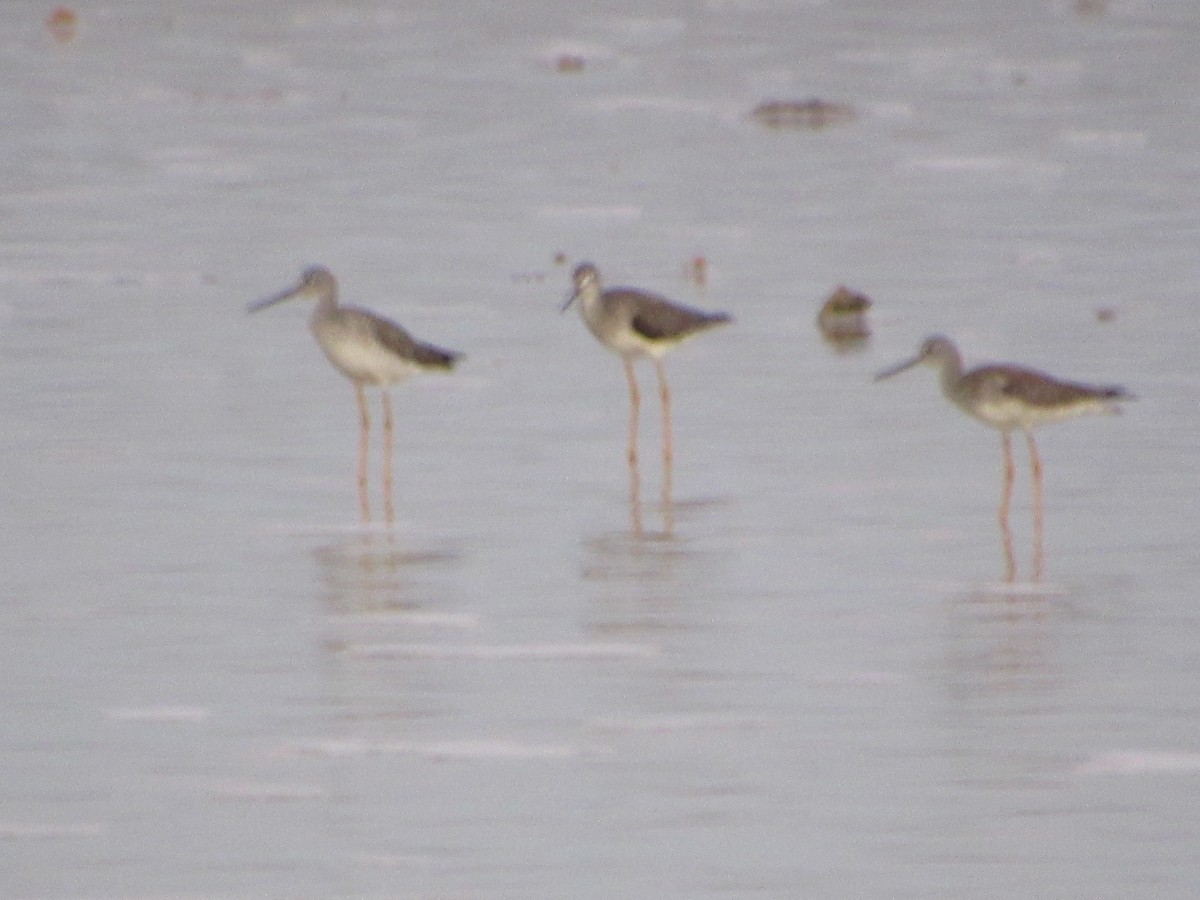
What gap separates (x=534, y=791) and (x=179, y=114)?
20465 millimetres

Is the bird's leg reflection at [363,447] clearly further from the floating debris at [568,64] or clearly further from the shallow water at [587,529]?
the floating debris at [568,64]

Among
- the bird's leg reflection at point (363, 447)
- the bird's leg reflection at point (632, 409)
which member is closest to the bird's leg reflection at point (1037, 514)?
the bird's leg reflection at point (632, 409)

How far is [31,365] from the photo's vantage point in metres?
16.8

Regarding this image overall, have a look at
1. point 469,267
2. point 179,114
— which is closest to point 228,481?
point 469,267

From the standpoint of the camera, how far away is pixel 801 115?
28.4 m

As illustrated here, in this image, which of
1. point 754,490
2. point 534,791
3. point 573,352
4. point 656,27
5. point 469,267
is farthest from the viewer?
point 656,27

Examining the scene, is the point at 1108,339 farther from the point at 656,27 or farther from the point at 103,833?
the point at 656,27

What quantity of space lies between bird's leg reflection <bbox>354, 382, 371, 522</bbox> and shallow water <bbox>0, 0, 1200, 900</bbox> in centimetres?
17

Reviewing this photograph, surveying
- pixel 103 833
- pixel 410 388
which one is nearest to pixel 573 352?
pixel 410 388

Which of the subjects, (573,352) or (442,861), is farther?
(573,352)

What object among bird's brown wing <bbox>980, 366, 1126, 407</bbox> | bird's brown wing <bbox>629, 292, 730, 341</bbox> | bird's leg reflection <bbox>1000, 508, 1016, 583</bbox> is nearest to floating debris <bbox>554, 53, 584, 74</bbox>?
bird's brown wing <bbox>629, 292, 730, 341</bbox>

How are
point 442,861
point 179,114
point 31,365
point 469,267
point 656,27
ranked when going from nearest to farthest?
point 442,861 → point 31,365 → point 469,267 → point 179,114 → point 656,27

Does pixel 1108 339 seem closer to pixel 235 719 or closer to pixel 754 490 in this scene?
pixel 754 490

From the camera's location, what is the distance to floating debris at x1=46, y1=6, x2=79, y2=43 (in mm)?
35784
